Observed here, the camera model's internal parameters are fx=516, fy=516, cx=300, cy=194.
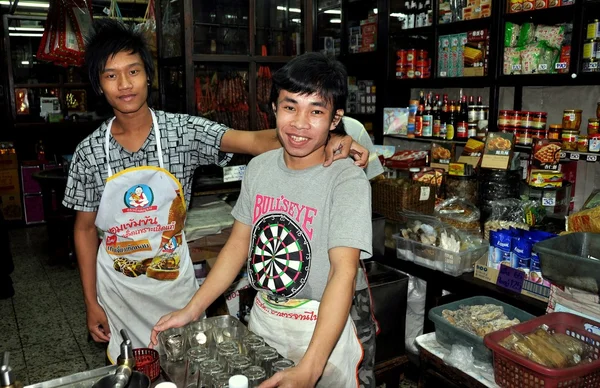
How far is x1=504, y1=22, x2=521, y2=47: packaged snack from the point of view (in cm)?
358

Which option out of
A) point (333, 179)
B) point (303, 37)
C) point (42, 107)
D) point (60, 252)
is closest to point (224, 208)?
point (303, 37)

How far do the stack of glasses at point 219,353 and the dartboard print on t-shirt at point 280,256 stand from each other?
16 cm

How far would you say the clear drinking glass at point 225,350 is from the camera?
128 cm

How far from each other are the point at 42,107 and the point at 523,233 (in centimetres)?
717

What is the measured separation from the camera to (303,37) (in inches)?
150

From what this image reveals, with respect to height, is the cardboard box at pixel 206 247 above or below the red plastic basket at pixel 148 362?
below

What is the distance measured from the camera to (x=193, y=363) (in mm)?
1284

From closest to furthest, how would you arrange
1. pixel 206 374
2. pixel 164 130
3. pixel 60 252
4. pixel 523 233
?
1. pixel 206 374
2. pixel 164 130
3. pixel 523 233
4. pixel 60 252

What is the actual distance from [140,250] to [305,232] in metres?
0.86

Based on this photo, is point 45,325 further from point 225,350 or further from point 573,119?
point 573,119

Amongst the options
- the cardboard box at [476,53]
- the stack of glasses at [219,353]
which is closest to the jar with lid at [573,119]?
the cardboard box at [476,53]

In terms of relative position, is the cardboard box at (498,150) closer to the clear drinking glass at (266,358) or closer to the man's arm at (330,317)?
the man's arm at (330,317)

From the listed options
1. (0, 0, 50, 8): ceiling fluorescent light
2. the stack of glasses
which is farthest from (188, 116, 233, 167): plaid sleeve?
(0, 0, 50, 8): ceiling fluorescent light

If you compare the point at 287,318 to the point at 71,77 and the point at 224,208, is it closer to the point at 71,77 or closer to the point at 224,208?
the point at 224,208
